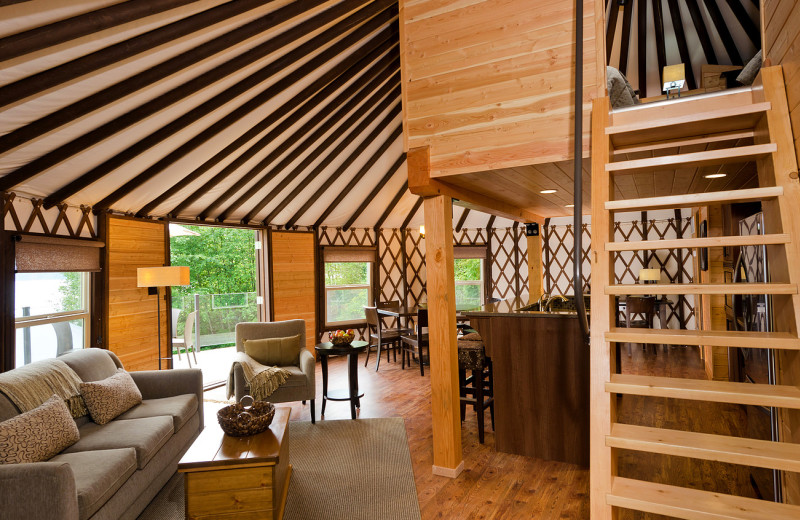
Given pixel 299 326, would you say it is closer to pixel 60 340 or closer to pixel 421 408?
pixel 421 408

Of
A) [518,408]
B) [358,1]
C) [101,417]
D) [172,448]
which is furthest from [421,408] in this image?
[358,1]

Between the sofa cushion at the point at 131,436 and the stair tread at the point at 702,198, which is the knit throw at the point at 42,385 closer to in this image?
the sofa cushion at the point at 131,436

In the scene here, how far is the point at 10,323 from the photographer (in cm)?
337

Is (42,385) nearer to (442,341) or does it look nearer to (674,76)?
(442,341)

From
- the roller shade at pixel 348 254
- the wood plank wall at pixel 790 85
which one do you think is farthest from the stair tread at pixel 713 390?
the roller shade at pixel 348 254

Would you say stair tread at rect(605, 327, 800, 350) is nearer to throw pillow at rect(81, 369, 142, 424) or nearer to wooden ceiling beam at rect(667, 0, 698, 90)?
throw pillow at rect(81, 369, 142, 424)

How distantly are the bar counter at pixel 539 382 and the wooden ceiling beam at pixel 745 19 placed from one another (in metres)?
2.83

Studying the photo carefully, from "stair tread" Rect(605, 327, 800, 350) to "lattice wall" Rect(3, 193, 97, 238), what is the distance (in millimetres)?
3983

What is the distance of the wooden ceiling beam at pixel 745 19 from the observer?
370 centimetres

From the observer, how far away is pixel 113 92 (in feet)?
9.21

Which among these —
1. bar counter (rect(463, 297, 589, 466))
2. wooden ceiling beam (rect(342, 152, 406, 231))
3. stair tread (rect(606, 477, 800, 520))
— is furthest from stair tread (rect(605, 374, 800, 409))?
wooden ceiling beam (rect(342, 152, 406, 231))

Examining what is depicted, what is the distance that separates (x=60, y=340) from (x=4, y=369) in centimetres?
73

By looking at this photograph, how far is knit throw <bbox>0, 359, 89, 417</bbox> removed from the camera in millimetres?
2410

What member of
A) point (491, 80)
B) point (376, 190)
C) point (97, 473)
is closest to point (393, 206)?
point (376, 190)
